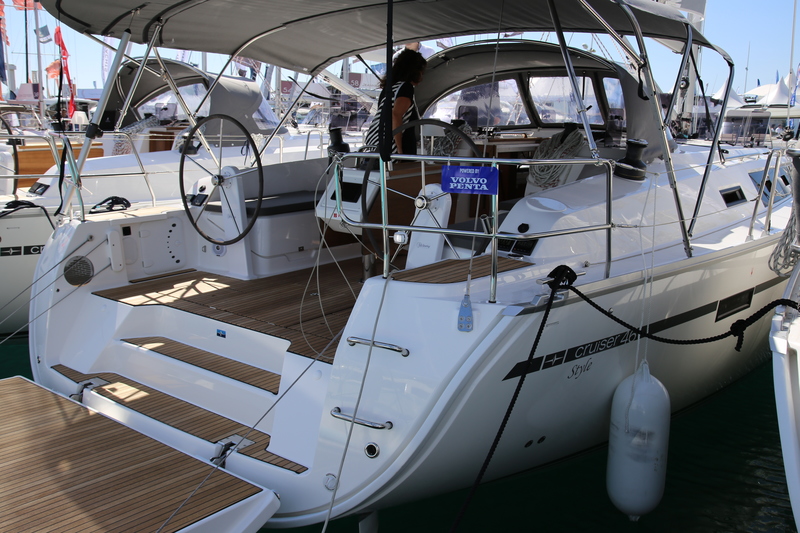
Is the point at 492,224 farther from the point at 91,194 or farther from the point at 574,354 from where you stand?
the point at 91,194

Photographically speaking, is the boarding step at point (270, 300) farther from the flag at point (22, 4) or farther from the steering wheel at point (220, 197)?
the flag at point (22, 4)

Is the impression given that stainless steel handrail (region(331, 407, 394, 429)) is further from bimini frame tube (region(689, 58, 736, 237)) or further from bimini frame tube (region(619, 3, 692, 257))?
bimini frame tube (region(689, 58, 736, 237))

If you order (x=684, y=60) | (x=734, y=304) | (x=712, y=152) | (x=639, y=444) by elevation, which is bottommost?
(x=639, y=444)

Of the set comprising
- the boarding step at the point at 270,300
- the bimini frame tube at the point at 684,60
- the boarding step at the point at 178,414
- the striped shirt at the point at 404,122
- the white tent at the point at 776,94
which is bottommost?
the boarding step at the point at 178,414

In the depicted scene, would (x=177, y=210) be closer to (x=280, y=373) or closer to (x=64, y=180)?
(x=64, y=180)

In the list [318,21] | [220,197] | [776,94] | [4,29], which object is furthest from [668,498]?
[4,29]

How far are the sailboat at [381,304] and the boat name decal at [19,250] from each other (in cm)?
253

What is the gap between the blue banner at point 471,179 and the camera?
228 centimetres

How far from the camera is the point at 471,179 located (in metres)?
2.31

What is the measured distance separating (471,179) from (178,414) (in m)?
1.89

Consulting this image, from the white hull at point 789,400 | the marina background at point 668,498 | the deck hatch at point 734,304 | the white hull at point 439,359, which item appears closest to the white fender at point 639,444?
the white hull at point 439,359

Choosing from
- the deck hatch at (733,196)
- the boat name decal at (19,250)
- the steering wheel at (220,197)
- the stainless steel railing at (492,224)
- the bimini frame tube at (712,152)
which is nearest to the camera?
the stainless steel railing at (492,224)

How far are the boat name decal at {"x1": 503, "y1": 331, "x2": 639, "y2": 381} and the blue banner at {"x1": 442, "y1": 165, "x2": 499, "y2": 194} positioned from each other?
0.72 m

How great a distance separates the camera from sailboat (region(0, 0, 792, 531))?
2.44m
